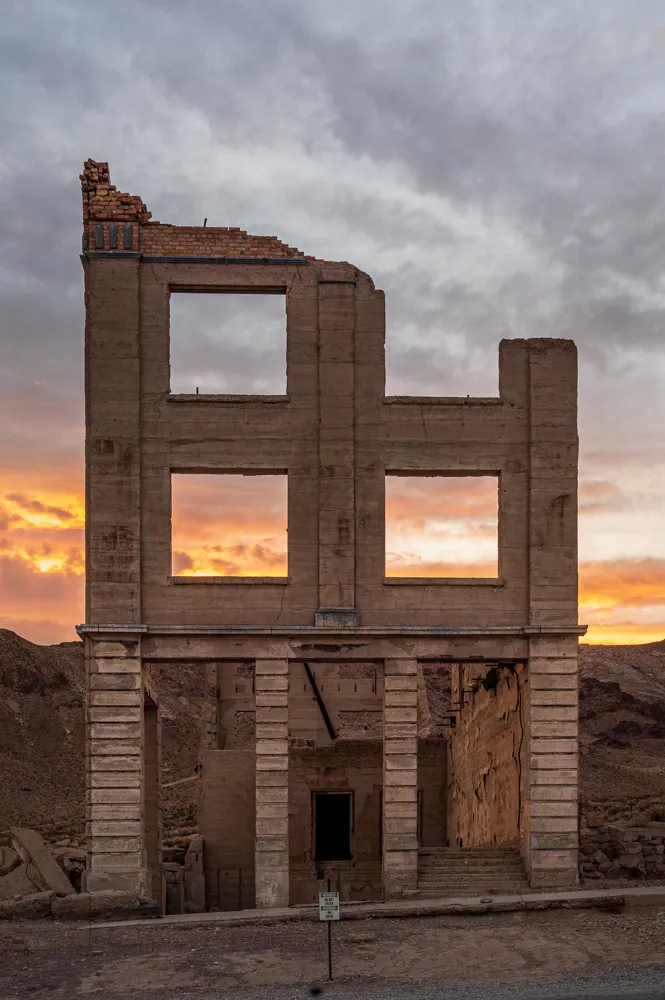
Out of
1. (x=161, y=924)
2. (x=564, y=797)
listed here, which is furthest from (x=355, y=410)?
(x=161, y=924)

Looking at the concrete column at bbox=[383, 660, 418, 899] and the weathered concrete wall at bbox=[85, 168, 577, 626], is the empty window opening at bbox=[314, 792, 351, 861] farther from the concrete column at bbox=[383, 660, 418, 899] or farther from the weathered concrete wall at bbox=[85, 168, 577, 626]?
the weathered concrete wall at bbox=[85, 168, 577, 626]

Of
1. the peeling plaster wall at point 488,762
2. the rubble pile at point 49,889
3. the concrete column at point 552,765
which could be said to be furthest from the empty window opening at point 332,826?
the concrete column at point 552,765

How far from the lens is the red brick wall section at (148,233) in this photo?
65.0 ft

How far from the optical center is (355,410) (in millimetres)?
19719

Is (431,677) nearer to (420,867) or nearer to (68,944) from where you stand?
(420,867)

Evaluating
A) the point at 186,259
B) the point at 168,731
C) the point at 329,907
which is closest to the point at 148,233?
the point at 186,259

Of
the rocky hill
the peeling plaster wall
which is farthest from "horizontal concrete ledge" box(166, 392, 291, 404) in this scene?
the rocky hill

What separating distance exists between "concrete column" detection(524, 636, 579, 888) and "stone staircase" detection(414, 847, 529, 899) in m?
0.39

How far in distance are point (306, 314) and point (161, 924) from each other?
10818 millimetres

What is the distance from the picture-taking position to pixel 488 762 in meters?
23.5

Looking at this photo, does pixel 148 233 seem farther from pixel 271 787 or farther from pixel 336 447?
pixel 271 787

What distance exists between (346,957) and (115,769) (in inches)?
235

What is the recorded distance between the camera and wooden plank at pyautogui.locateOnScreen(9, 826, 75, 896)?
19031 mm

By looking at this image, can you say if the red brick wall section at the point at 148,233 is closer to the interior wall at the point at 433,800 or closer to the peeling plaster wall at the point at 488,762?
the peeling plaster wall at the point at 488,762
